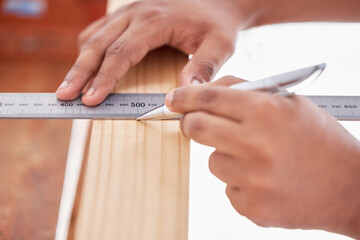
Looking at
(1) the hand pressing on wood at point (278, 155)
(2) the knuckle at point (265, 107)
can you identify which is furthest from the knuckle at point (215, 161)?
(2) the knuckle at point (265, 107)

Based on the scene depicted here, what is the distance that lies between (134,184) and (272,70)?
0.48 metres

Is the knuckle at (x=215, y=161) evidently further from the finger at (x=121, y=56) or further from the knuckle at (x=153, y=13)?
the knuckle at (x=153, y=13)

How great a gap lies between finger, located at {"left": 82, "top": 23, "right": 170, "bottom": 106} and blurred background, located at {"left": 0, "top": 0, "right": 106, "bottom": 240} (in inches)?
39.8

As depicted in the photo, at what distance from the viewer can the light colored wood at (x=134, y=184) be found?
51cm

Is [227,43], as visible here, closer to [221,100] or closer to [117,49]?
[117,49]

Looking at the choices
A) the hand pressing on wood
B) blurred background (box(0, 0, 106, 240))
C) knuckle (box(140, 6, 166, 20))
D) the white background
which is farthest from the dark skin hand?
blurred background (box(0, 0, 106, 240))

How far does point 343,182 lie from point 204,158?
0.27 meters

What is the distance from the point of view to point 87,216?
0.52 m

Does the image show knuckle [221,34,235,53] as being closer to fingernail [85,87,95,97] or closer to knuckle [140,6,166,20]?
knuckle [140,6,166,20]

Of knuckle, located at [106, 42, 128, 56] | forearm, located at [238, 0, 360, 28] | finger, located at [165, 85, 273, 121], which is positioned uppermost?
forearm, located at [238, 0, 360, 28]

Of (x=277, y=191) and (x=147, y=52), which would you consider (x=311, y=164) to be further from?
(x=147, y=52)

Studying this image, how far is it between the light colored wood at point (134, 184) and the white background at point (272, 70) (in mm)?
88

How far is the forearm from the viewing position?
3.23ft

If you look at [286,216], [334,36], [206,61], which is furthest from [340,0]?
[286,216]
